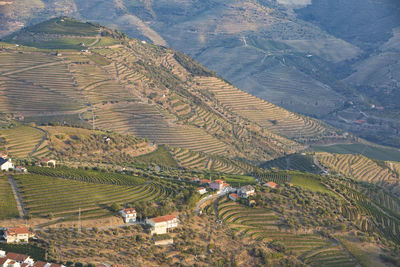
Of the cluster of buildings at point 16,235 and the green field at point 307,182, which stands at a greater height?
the cluster of buildings at point 16,235

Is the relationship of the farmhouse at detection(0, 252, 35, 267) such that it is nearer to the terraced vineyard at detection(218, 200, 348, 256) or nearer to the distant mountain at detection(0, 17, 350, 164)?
the terraced vineyard at detection(218, 200, 348, 256)

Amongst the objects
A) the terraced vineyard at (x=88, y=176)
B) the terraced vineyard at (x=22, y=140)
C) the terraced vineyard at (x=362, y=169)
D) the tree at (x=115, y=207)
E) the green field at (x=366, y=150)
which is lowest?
the green field at (x=366, y=150)

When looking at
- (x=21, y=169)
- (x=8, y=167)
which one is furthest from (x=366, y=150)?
(x=8, y=167)

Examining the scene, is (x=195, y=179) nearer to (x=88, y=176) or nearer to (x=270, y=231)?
(x=88, y=176)

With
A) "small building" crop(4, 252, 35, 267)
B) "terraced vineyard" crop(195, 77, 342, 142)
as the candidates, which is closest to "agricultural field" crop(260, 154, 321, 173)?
"terraced vineyard" crop(195, 77, 342, 142)

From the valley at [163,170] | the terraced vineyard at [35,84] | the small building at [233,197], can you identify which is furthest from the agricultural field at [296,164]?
the terraced vineyard at [35,84]

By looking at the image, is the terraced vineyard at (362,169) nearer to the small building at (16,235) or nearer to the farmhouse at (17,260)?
the small building at (16,235)
